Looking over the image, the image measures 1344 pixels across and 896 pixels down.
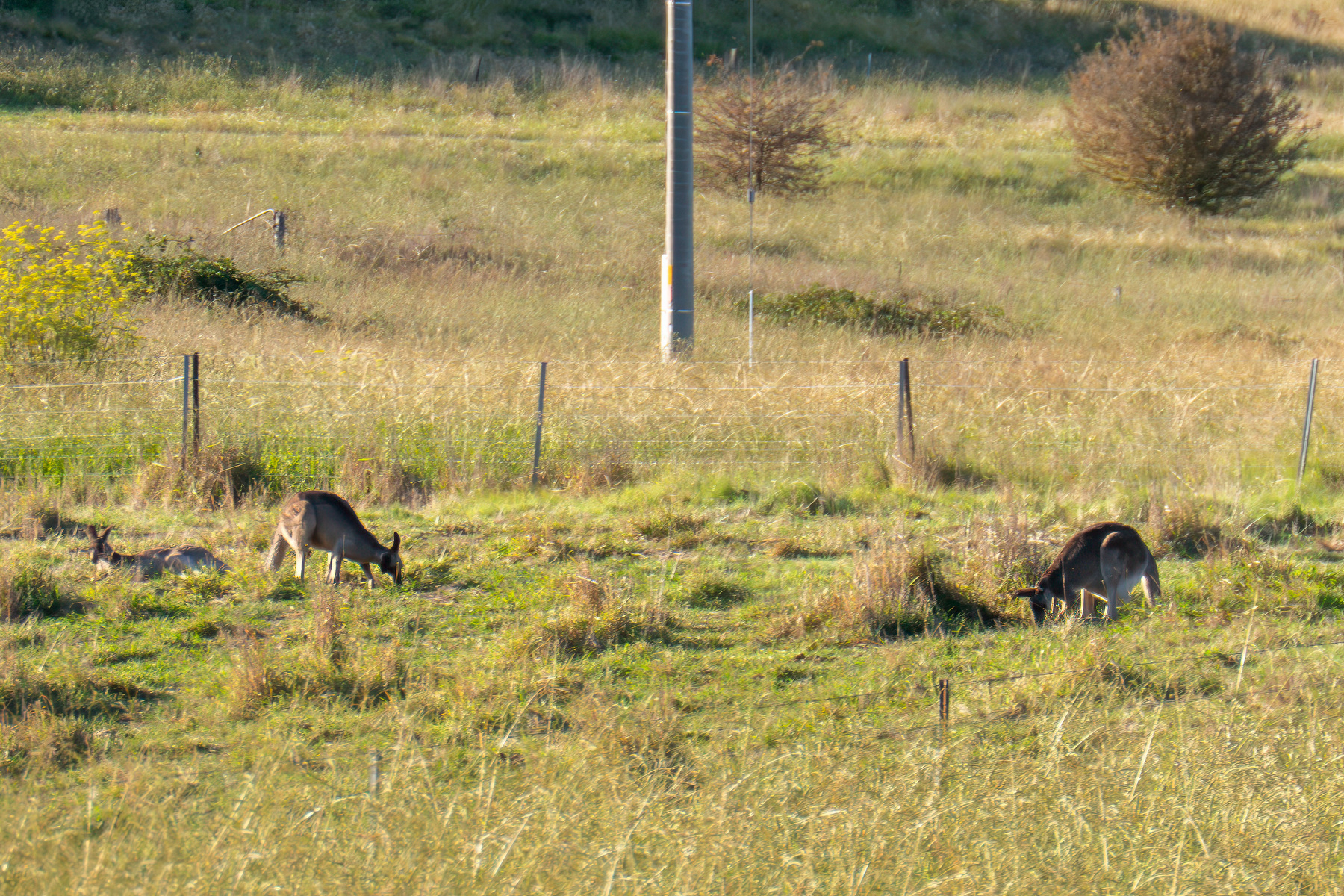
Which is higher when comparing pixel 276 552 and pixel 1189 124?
pixel 1189 124

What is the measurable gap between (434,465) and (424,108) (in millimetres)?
25903

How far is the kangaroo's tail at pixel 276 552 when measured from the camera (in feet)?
26.7

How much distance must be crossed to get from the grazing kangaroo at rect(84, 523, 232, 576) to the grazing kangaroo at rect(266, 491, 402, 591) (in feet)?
2.14

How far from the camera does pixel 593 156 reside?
30266 millimetres

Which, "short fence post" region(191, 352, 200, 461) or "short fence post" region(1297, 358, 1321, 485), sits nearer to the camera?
"short fence post" region(191, 352, 200, 461)

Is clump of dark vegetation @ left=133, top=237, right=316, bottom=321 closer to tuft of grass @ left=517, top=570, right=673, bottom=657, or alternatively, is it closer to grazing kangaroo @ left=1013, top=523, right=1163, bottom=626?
tuft of grass @ left=517, top=570, right=673, bottom=657

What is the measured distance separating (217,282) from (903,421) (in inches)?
470

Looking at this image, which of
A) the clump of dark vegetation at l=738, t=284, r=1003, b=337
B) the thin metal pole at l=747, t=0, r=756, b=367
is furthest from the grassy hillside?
the clump of dark vegetation at l=738, t=284, r=1003, b=337

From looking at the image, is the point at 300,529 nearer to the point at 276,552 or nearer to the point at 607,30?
the point at 276,552

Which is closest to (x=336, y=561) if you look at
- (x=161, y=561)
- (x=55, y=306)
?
(x=161, y=561)

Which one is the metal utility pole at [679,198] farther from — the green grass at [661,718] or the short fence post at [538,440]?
the green grass at [661,718]

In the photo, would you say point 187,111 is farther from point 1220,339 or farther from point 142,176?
point 1220,339

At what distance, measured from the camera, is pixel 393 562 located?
7973mm

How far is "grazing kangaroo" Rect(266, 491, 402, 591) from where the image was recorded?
308 inches
